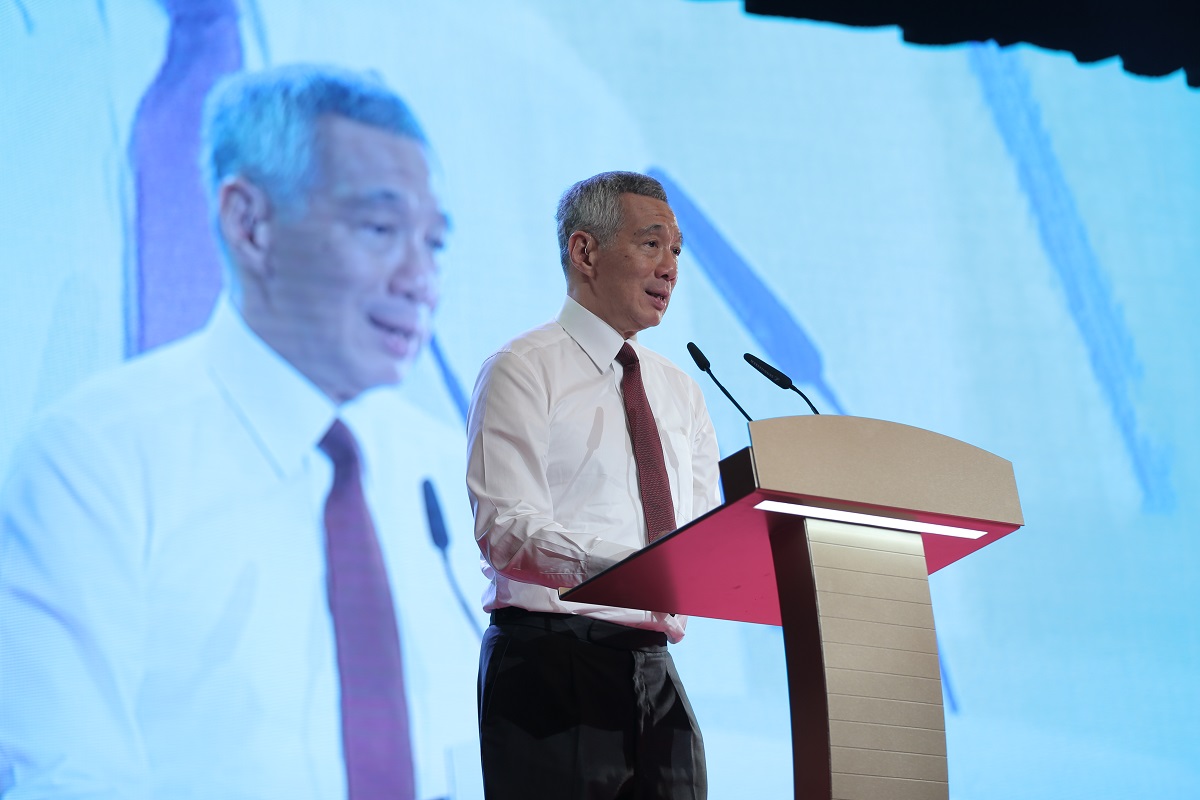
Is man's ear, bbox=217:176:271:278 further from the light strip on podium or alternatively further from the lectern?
the light strip on podium

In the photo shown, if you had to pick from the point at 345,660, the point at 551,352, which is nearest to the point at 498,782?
the point at 551,352

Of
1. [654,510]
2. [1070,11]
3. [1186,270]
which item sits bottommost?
[654,510]

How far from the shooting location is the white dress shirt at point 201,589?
8.51 feet

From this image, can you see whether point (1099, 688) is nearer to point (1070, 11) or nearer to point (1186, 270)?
point (1186, 270)

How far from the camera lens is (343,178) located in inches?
121

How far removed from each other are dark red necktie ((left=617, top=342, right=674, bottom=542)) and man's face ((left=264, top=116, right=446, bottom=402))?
44.0 inches

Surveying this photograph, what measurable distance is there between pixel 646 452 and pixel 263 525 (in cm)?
125

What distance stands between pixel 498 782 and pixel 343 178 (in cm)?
181

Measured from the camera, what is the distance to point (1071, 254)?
387 cm

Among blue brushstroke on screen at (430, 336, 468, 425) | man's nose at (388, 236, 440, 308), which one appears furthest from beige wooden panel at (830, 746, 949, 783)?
man's nose at (388, 236, 440, 308)

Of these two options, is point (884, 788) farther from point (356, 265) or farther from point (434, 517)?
point (356, 265)

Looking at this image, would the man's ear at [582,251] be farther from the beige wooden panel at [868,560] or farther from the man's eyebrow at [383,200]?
the man's eyebrow at [383,200]

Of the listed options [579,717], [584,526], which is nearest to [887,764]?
[579,717]

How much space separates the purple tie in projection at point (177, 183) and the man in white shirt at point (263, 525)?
0.15ft
